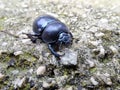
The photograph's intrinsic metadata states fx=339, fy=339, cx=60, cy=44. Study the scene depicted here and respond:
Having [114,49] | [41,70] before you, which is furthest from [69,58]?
[114,49]

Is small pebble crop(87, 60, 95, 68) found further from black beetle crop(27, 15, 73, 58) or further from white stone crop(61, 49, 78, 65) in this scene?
black beetle crop(27, 15, 73, 58)

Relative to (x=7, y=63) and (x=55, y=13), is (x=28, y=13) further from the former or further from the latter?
(x=7, y=63)

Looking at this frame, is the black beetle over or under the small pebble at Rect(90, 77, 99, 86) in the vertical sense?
over

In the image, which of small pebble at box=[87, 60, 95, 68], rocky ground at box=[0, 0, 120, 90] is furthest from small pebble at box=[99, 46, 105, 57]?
small pebble at box=[87, 60, 95, 68]

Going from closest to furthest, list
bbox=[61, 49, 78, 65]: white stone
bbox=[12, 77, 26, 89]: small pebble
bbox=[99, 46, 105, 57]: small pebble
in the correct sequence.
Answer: bbox=[12, 77, 26, 89]: small pebble < bbox=[61, 49, 78, 65]: white stone < bbox=[99, 46, 105, 57]: small pebble

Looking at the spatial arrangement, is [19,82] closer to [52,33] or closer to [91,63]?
[52,33]


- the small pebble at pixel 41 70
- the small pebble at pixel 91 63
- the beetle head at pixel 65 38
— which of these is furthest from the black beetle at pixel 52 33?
the small pebble at pixel 91 63

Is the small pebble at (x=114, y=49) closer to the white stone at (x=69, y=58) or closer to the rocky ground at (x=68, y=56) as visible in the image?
the rocky ground at (x=68, y=56)

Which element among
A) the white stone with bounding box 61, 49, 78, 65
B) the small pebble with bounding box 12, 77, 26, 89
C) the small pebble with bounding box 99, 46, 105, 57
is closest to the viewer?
the small pebble with bounding box 12, 77, 26, 89
